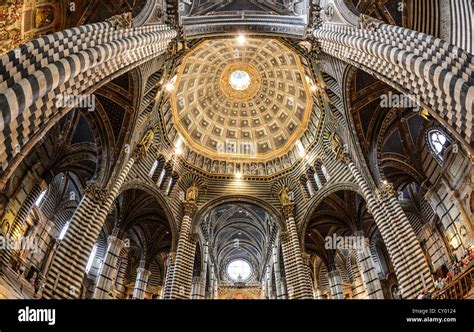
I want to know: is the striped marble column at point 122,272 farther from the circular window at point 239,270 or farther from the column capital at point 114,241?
the circular window at point 239,270

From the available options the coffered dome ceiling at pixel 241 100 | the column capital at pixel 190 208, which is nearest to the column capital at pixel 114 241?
the column capital at pixel 190 208

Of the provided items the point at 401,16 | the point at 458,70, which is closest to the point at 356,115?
the point at 401,16

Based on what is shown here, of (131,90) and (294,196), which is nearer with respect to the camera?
(131,90)

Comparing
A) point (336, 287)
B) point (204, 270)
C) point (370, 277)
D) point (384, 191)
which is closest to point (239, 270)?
point (204, 270)

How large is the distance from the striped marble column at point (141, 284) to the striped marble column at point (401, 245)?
1880 centimetres

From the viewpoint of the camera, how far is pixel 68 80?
9.62 meters

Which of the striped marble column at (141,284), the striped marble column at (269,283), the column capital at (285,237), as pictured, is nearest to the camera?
the column capital at (285,237)

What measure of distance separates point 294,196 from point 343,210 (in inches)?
159

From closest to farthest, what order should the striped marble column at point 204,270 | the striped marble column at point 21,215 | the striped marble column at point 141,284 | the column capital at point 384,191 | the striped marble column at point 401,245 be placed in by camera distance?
the striped marble column at point 401,245, the column capital at point 384,191, the striped marble column at point 21,215, the striped marble column at point 141,284, the striped marble column at point 204,270

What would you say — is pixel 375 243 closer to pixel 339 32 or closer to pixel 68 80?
pixel 339 32

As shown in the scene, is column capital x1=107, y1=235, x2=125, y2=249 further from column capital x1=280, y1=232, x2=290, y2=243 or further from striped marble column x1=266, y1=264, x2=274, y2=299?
striped marble column x1=266, y1=264, x2=274, y2=299

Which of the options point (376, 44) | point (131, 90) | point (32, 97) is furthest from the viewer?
point (131, 90)

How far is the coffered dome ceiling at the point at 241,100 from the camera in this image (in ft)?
85.7

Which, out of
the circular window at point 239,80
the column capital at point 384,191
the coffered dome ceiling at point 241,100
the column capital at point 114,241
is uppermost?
the circular window at point 239,80
